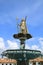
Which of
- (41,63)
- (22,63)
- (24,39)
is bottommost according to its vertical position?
(22,63)

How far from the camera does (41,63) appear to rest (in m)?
72.8

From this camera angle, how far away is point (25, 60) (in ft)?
104

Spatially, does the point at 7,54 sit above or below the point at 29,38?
below

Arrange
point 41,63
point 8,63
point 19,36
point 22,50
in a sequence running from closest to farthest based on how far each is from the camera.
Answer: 1. point 22,50
2. point 19,36
3. point 41,63
4. point 8,63

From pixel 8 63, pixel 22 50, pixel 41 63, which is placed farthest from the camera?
pixel 8 63

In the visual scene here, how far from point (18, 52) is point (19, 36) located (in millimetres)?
3014

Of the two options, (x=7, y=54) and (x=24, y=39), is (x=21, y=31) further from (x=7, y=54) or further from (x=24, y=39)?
(x=7, y=54)

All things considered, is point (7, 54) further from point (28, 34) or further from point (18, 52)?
point (28, 34)

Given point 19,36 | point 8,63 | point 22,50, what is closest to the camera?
point 22,50

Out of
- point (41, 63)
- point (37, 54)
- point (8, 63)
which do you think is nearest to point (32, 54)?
point (37, 54)

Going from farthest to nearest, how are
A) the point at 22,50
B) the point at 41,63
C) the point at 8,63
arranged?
the point at 8,63 → the point at 41,63 → the point at 22,50

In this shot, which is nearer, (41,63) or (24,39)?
(24,39)

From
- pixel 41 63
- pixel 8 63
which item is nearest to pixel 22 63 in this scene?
pixel 41 63

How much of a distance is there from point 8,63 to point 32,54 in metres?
50.0
